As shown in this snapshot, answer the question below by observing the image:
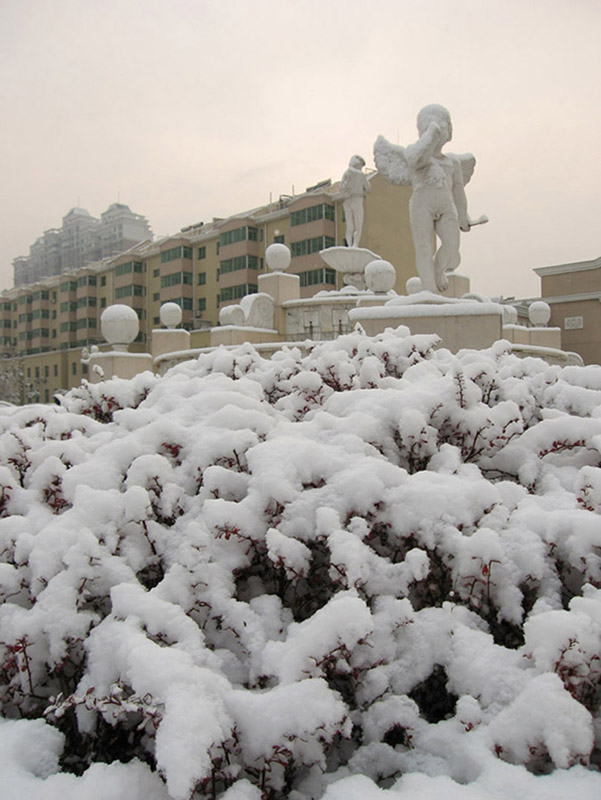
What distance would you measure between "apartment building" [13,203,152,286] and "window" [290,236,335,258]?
49862 mm

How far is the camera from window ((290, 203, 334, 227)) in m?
40.4

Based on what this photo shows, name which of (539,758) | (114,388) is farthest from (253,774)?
(114,388)

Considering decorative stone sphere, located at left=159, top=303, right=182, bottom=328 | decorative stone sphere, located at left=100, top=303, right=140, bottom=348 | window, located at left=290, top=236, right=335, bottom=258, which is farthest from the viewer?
window, located at left=290, top=236, right=335, bottom=258

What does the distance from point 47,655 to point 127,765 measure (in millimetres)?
503

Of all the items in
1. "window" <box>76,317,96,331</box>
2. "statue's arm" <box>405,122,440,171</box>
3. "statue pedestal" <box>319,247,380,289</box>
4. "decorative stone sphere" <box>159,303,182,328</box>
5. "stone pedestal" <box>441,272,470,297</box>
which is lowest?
"decorative stone sphere" <box>159,303,182,328</box>

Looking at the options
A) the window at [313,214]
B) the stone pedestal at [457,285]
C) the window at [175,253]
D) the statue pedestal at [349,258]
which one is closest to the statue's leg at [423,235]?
the statue pedestal at [349,258]

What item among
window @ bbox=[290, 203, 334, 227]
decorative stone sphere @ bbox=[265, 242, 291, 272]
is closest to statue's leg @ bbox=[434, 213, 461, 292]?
decorative stone sphere @ bbox=[265, 242, 291, 272]

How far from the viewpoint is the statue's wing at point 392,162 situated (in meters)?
12.9

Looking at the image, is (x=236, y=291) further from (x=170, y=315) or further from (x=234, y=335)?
(x=234, y=335)

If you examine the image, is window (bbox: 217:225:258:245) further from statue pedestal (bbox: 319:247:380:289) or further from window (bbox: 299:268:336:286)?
statue pedestal (bbox: 319:247:380:289)

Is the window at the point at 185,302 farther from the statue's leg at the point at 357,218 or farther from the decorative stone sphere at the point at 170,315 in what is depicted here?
the decorative stone sphere at the point at 170,315

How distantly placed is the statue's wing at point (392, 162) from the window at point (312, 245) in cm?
2734

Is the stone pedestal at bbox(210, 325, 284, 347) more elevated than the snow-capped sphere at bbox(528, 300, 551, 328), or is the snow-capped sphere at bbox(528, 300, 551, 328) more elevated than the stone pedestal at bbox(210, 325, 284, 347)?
the snow-capped sphere at bbox(528, 300, 551, 328)

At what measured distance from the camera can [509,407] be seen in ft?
8.72
